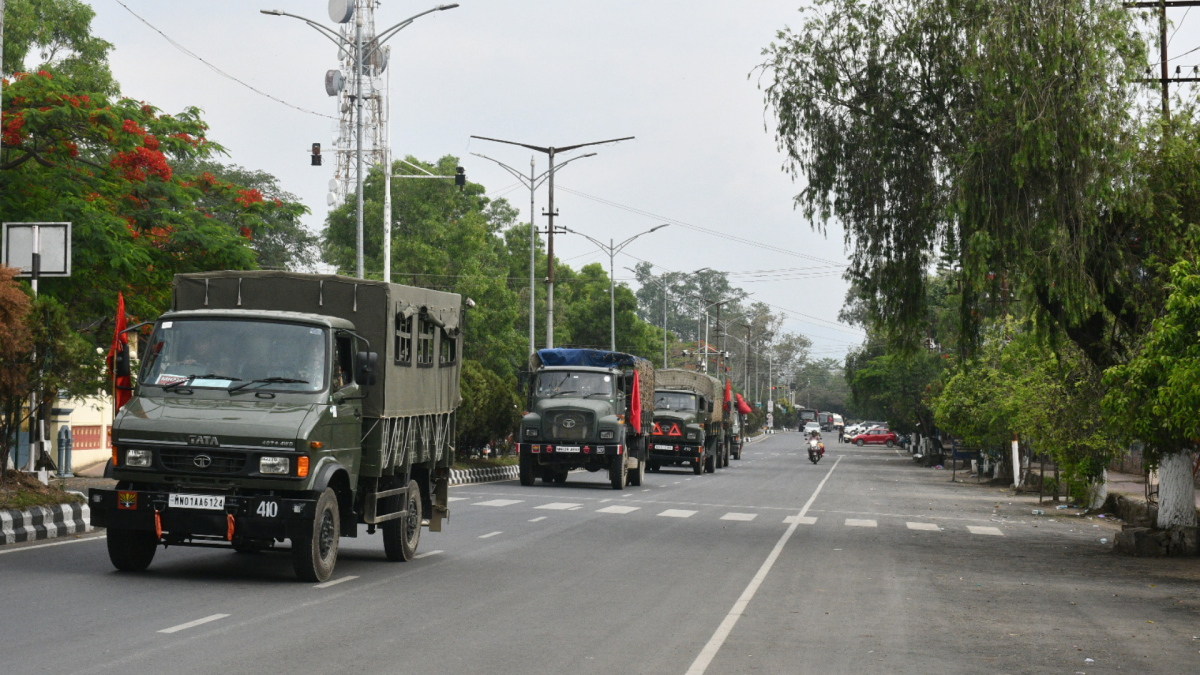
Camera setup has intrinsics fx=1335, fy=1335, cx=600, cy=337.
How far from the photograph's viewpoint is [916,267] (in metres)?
20.8

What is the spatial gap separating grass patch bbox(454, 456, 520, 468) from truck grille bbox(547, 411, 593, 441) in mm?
6560

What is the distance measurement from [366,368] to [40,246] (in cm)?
756

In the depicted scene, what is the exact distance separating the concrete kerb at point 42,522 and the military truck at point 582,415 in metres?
15.5

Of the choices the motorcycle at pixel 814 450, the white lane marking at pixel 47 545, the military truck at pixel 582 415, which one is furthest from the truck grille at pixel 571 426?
the motorcycle at pixel 814 450

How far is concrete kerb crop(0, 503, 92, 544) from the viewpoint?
51.4 feet

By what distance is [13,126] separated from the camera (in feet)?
67.9

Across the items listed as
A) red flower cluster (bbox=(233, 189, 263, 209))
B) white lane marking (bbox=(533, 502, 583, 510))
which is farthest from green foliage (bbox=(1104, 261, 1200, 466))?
red flower cluster (bbox=(233, 189, 263, 209))

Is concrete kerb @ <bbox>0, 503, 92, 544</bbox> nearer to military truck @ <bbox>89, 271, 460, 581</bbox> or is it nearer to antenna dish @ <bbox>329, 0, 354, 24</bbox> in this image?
military truck @ <bbox>89, 271, 460, 581</bbox>

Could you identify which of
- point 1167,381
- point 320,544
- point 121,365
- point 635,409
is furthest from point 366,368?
point 635,409

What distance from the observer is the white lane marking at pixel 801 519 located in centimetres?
2447

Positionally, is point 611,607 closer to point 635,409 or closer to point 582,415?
point 582,415

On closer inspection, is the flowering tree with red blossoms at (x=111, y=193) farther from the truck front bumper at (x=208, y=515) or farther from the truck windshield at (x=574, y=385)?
the truck front bumper at (x=208, y=515)

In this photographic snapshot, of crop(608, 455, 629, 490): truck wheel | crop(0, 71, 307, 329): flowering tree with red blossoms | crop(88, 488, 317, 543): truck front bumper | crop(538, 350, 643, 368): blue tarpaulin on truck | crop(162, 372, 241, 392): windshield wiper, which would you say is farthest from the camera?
crop(538, 350, 643, 368): blue tarpaulin on truck

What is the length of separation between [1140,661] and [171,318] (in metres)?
9.02
